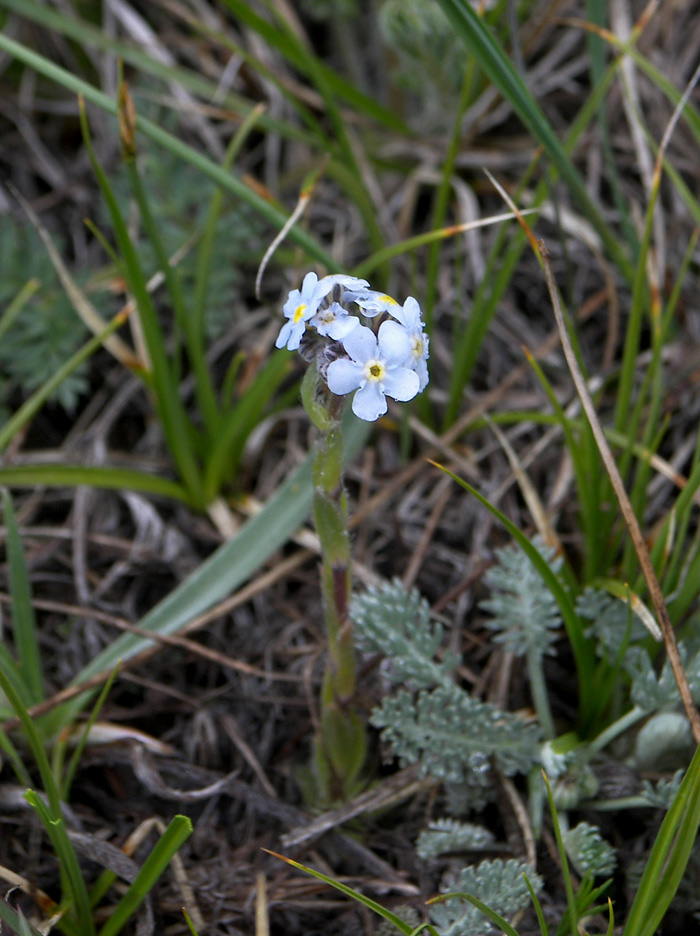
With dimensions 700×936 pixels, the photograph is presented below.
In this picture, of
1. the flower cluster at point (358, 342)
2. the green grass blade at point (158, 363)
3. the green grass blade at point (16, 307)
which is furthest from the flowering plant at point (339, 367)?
the green grass blade at point (16, 307)

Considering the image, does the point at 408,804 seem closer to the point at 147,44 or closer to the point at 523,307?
the point at 523,307

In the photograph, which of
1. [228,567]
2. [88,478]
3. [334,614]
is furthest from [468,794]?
[88,478]

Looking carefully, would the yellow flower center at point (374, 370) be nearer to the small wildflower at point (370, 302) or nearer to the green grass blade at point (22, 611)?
the small wildflower at point (370, 302)

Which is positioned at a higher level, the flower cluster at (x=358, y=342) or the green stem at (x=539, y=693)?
the flower cluster at (x=358, y=342)

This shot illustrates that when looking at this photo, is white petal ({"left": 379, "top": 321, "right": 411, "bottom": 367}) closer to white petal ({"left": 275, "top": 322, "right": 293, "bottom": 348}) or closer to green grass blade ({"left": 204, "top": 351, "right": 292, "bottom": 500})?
white petal ({"left": 275, "top": 322, "right": 293, "bottom": 348})

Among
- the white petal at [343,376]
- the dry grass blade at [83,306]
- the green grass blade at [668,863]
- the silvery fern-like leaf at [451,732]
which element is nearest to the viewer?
the white petal at [343,376]

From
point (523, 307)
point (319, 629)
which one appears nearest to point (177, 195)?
point (523, 307)

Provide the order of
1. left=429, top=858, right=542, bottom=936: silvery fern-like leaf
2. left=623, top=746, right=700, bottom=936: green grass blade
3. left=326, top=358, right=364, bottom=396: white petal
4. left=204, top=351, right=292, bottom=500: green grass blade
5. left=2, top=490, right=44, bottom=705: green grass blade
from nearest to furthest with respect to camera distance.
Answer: left=326, top=358, right=364, bottom=396: white petal, left=623, top=746, right=700, bottom=936: green grass blade, left=429, top=858, right=542, bottom=936: silvery fern-like leaf, left=2, top=490, right=44, bottom=705: green grass blade, left=204, top=351, right=292, bottom=500: green grass blade

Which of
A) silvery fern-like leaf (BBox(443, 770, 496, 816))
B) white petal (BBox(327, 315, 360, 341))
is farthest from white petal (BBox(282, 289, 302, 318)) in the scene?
silvery fern-like leaf (BBox(443, 770, 496, 816))
